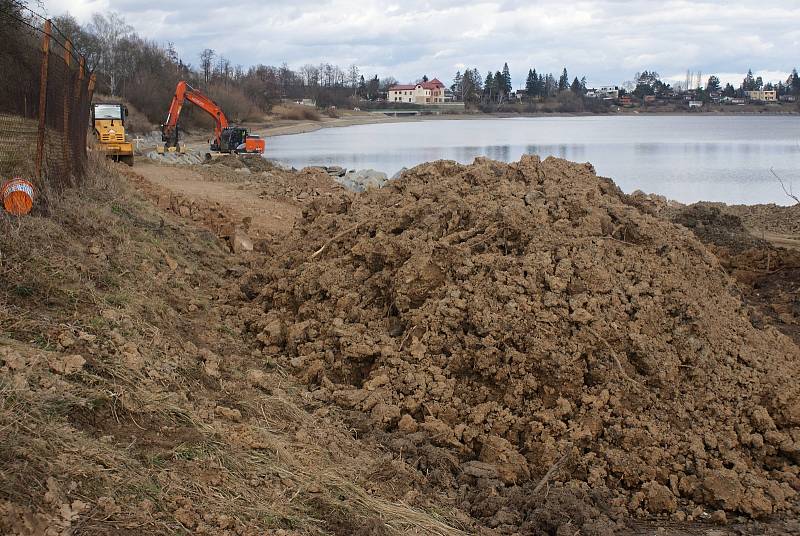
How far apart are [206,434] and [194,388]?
73 cm

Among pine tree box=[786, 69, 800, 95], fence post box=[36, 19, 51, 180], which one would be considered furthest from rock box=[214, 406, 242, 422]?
pine tree box=[786, 69, 800, 95]

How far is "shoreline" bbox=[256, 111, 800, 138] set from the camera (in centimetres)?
6712

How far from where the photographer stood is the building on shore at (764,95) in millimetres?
129625

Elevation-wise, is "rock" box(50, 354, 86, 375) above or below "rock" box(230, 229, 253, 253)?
above

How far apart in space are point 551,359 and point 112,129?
20196mm

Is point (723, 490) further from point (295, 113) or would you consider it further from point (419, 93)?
point (419, 93)

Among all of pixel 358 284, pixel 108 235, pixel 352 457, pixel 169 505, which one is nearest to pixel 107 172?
pixel 108 235

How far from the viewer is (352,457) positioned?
15.7 feet

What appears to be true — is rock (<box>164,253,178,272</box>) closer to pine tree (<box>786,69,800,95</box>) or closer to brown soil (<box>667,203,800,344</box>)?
brown soil (<box>667,203,800,344</box>)

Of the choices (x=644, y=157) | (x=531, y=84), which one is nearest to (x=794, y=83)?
(x=531, y=84)

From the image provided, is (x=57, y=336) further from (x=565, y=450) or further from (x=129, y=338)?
(x=565, y=450)

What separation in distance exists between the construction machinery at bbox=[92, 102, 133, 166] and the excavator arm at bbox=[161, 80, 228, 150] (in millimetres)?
4675

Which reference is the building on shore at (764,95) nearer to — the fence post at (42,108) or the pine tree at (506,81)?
the pine tree at (506,81)

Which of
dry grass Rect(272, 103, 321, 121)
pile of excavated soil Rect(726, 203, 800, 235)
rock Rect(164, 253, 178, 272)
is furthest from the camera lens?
dry grass Rect(272, 103, 321, 121)
